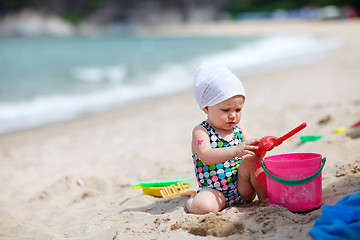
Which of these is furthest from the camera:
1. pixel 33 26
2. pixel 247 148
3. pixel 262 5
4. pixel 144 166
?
pixel 33 26

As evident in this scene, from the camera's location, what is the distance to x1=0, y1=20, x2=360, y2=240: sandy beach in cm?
241

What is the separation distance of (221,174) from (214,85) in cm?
55

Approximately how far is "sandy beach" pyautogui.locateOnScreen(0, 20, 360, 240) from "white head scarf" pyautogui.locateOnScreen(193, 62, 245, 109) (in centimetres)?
68

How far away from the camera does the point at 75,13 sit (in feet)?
235

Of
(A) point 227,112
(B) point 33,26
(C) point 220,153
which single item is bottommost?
(C) point 220,153

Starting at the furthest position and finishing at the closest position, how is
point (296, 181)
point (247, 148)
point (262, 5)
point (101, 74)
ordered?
point (262, 5), point (101, 74), point (247, 148), point (296, 181)

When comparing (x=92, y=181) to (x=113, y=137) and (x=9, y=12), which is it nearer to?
(x=113, y=137)

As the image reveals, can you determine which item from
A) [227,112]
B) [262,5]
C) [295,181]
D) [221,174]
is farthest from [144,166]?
[262,5]

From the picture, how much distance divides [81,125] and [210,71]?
13.9 ft

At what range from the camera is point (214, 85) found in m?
2.59

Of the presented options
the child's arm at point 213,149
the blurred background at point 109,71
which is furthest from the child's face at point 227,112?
the blurred background at point 109,71

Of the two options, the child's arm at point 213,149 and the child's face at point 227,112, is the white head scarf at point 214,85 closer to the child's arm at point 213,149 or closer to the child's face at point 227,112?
the child's face at point 227,112

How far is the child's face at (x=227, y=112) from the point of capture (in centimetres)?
259

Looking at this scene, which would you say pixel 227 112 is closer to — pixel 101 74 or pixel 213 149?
pixel 213 149
